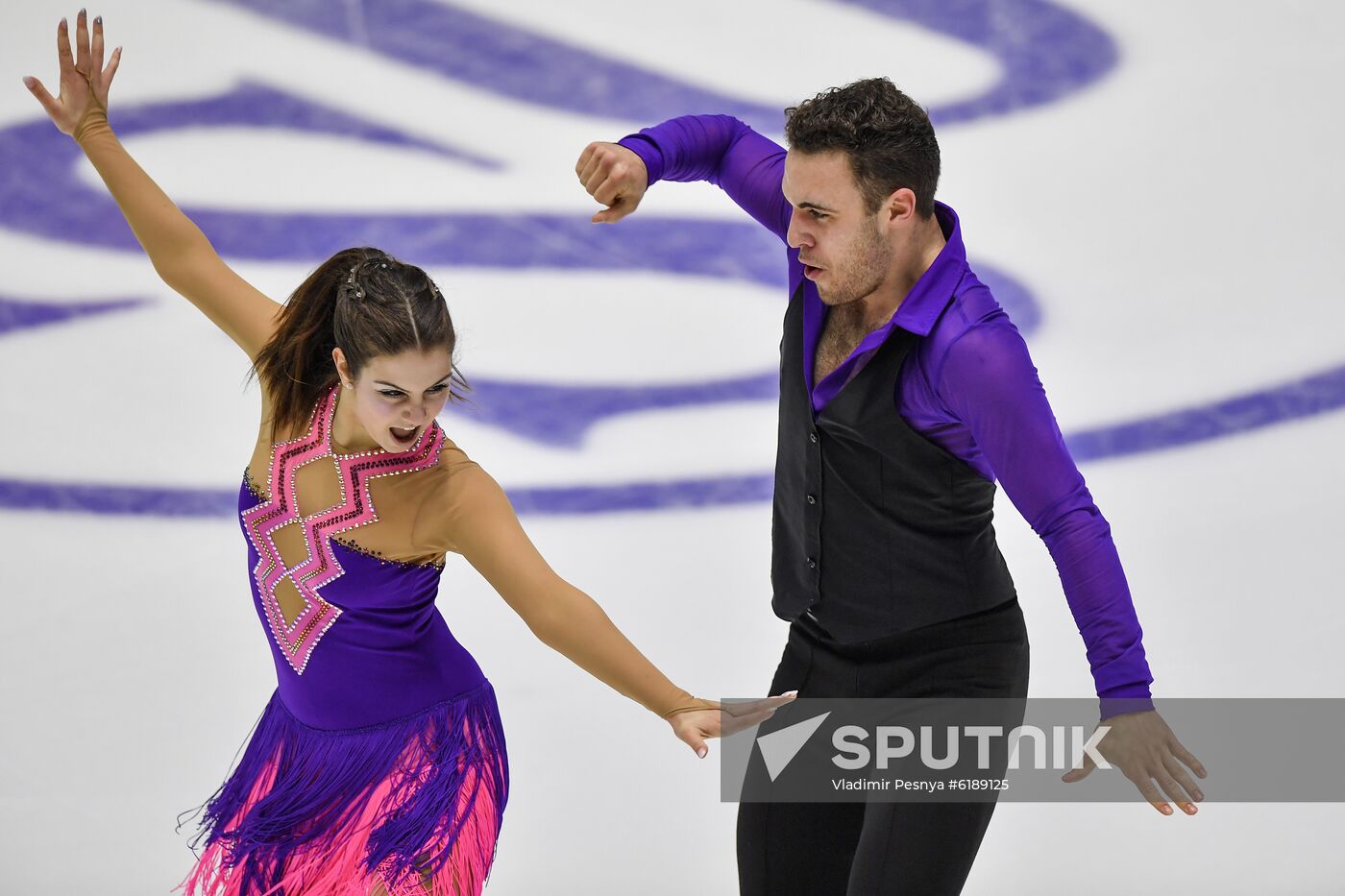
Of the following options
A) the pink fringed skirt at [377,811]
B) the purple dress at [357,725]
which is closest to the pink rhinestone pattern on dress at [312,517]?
the purple dress at [357,725]

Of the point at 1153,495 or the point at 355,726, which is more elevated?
the point at 1153,495

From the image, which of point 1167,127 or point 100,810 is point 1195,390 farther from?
point 100,810

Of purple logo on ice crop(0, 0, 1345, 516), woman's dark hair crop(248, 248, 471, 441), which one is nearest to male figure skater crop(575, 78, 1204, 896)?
woman's dark hair crop(248, 248, 471, 441)

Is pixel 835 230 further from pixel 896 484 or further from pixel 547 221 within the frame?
pixel 547 221

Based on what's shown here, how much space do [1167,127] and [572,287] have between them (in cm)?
171

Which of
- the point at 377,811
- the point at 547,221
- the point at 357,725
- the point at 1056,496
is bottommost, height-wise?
the point at 377,811

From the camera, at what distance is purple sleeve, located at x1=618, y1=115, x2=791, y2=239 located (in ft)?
8.80

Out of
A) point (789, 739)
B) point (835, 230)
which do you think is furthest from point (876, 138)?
point (789, 739)

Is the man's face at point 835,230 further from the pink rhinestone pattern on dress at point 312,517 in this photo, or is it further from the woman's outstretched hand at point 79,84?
the woman's outstretched hand at point 79,84

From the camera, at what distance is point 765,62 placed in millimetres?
4512

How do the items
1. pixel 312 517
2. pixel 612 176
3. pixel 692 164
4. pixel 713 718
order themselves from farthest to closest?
pixel 692 164 → pixel 612 176 → pixel 312 517 → pixel 713 718

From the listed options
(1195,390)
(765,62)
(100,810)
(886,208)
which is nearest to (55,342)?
(100,810)

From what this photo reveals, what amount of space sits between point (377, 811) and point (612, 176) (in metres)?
1.05

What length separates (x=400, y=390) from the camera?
7.29ft
